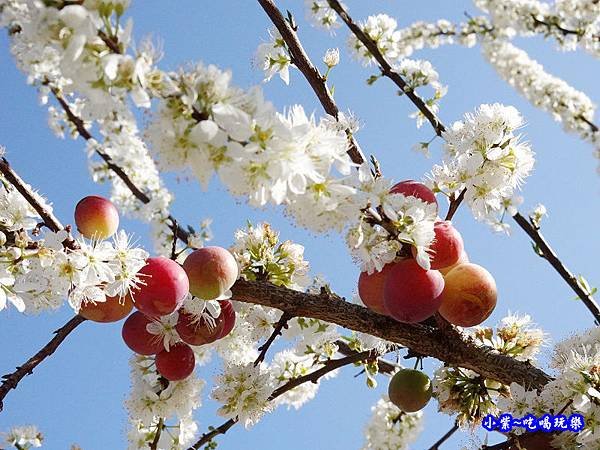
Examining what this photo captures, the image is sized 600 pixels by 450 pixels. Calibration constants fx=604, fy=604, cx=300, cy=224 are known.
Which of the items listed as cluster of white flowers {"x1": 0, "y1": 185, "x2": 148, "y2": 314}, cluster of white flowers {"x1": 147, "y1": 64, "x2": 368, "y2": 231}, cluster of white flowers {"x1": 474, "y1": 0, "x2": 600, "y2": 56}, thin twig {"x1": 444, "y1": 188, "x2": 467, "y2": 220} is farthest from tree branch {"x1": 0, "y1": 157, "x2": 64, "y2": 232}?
cluster of white flowers {"x1": 474, "y1": 0, "x2": 600, "y2": 56}

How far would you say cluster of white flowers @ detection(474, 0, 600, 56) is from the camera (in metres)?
7.37

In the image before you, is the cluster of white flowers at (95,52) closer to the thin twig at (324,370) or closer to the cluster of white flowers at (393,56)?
the thin twig at (324,370)

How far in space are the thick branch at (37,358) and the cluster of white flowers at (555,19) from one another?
23.7 ft

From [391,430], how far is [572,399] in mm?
4020

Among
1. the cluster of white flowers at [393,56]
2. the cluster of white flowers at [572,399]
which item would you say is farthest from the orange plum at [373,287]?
the cluster of white flowers at [393,56]

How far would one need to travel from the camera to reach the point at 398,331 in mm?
2086

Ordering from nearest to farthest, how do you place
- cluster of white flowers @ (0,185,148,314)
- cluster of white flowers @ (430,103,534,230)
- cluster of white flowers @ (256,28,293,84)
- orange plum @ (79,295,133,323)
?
cluster of white flowers @ (0,185,148,314), orange plum @ (79,295,133,323), cluster of white flowers @ (430,103,534,230), cluster of white flowers @ (256,28,293,84)

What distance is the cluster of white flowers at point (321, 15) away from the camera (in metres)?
5.10

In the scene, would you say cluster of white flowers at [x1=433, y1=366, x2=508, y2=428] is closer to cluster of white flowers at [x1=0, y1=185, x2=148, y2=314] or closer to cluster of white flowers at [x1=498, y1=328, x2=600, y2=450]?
cluster of white flowers at [x1=498, y1=328, x2=600, y2=450]

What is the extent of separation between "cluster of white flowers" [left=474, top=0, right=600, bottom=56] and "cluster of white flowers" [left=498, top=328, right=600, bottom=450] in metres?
6.49

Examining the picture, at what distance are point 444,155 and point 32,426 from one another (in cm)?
298

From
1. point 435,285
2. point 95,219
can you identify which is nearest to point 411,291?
point 435,285

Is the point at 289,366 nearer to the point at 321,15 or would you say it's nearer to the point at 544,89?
the point at 321,15

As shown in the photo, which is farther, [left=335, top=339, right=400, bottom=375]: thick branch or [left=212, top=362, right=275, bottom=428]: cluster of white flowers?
[left=335, top=339, right=400, bottom=375]: thick branch
